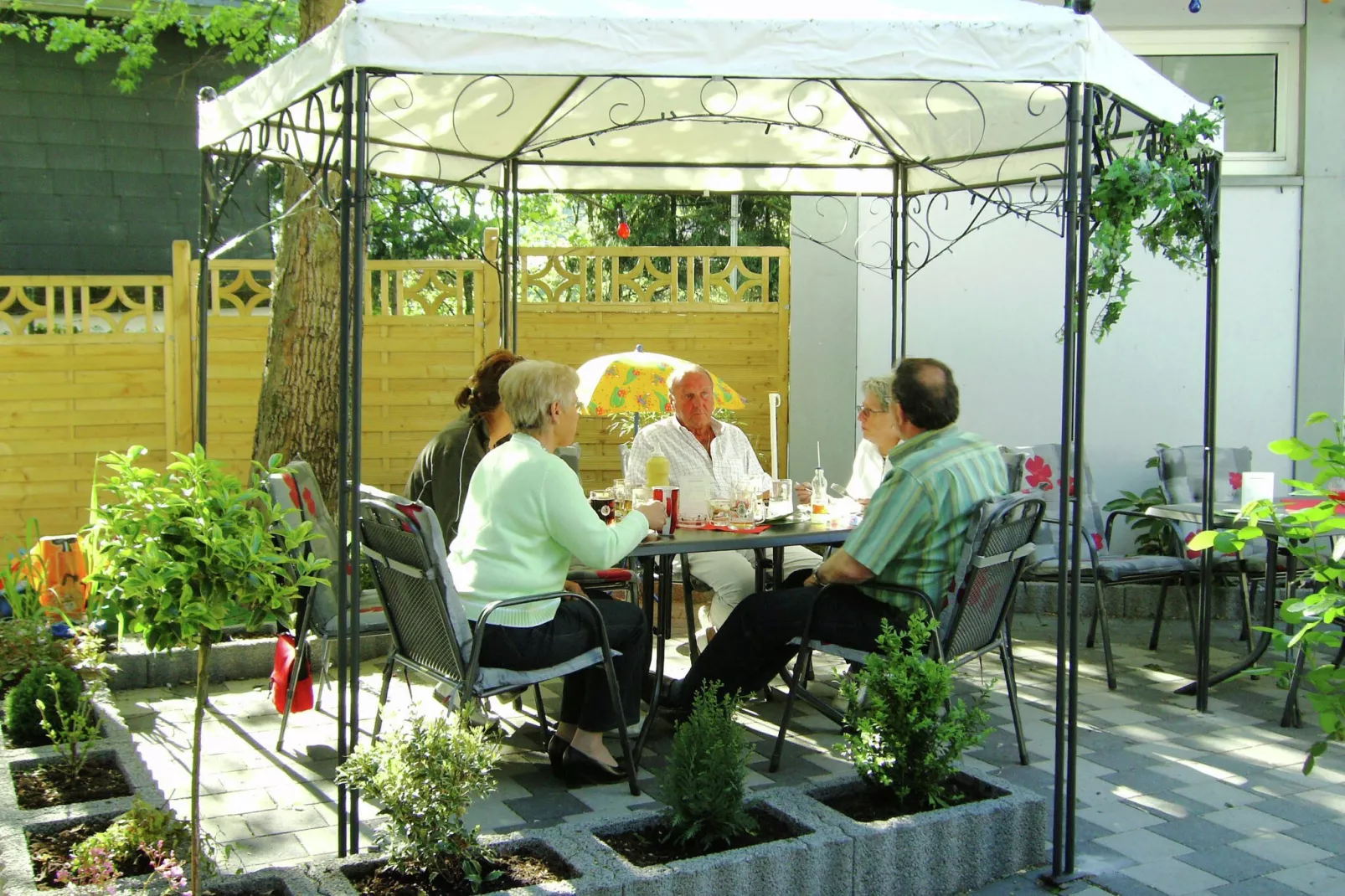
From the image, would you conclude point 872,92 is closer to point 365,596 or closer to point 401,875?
point 365,596

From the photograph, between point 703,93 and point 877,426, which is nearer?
point 877,426

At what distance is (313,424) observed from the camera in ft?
21.6

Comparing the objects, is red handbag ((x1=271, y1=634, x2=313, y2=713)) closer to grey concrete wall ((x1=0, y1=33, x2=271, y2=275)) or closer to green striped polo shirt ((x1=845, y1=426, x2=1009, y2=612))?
green striped polo shirt ((x1=845, y1=426, x2=1009, y2=612))

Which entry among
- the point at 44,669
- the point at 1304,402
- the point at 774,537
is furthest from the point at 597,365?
the point at 1304,402

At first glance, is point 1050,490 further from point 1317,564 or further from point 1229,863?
point 1317,564

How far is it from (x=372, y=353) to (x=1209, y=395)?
4.88 metres

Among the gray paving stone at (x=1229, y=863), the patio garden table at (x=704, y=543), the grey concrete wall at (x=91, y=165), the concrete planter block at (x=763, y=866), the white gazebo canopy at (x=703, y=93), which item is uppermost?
the grey concrete wall at (x=91, y=165)

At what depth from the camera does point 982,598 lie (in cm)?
406

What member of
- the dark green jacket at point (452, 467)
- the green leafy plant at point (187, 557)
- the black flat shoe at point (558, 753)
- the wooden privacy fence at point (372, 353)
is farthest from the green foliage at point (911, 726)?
the wooden privacy fence at point (372, 353)

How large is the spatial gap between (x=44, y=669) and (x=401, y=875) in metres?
1.76

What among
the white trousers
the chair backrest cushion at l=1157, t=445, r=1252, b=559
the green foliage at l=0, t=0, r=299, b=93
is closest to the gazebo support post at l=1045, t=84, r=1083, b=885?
the white trousers

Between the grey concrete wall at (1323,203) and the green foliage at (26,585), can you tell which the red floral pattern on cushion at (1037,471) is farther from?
the green foliage at (26,585)

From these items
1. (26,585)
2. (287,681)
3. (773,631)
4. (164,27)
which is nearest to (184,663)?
(26,585)

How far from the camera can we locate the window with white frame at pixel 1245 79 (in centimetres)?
739
